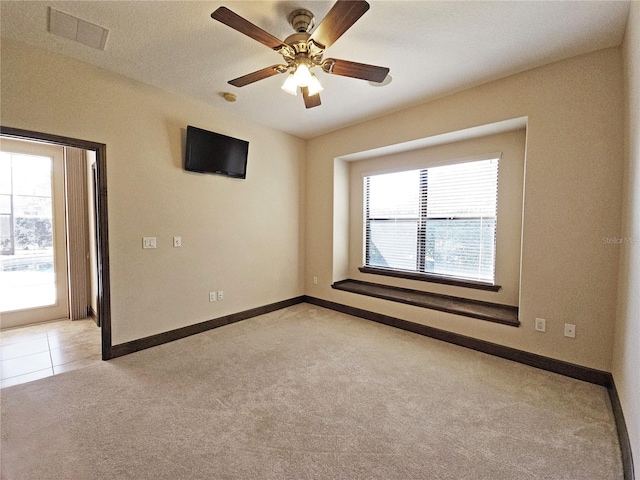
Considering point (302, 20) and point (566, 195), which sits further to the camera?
point (566, 195)

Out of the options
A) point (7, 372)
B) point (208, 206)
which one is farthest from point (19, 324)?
point (208, 206)

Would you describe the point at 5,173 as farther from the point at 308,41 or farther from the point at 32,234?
the point at 308,41

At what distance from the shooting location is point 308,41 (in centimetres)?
187

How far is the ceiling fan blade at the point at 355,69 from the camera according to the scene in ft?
6.51

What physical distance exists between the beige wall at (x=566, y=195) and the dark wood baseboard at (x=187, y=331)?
8.56 feet

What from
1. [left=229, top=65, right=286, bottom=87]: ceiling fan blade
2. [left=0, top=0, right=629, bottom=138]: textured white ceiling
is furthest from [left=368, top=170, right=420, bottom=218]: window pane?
[left=229, top=65, right=286, bottom=87]: ceiling fan blade

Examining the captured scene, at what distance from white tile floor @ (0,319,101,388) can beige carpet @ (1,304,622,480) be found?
0.84 feet

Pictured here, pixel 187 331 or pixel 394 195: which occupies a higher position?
pixel 394 195

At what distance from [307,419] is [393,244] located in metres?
2.90

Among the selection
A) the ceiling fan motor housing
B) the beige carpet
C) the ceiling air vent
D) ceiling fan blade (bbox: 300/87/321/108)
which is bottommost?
the beige carpet

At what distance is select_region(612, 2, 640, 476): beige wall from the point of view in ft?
5.06

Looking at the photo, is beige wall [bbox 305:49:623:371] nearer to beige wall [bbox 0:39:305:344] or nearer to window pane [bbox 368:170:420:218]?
window pane [bbox 368:170:420:218]

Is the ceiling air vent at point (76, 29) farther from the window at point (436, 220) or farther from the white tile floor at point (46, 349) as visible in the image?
the window at point (436, 220)

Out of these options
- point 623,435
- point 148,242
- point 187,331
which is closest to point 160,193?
point 148,242
